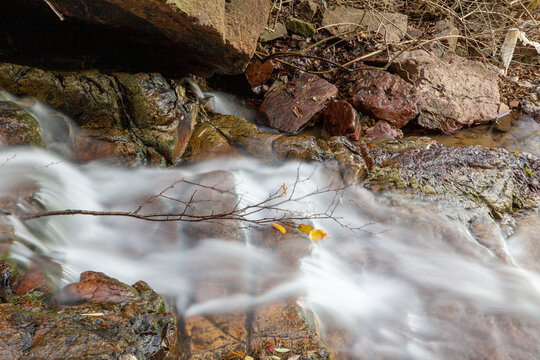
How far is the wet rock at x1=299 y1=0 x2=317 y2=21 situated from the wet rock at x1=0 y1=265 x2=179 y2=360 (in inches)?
274

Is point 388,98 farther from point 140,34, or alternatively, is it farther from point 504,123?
→ point 140,34

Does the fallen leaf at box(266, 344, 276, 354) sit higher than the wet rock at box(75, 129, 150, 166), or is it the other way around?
the wet rock at box(75, 129, 150, 166)

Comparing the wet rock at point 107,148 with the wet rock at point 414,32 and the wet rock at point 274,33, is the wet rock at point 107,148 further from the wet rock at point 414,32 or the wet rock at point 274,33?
the wet rock at point 414,32

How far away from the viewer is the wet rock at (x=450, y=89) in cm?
656

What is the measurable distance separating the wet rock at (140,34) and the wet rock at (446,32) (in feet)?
16.6

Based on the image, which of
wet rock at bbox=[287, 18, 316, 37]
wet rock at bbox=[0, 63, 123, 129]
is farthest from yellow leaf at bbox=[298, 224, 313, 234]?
wet rock at bbox=[287, 18, 316, 37]

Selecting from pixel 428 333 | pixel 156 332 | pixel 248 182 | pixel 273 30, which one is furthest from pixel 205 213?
pixel 273 30

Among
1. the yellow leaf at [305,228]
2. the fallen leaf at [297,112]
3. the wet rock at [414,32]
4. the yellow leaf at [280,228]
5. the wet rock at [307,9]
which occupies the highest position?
the wet rock at [307,9]

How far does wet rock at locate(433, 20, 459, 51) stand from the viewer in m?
7.91

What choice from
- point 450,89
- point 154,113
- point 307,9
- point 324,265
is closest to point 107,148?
point 154,113

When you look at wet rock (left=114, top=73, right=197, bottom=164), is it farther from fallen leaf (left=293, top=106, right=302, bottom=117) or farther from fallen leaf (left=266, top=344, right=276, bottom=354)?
fallen leaf (left=266, top=344, right=276, bottom=354)

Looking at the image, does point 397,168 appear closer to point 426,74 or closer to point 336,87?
point 336,87

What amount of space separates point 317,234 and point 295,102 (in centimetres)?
290

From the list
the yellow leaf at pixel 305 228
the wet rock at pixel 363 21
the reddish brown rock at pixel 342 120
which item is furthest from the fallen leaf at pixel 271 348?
the wet rock at pixel 363 21
